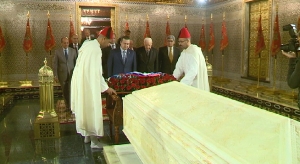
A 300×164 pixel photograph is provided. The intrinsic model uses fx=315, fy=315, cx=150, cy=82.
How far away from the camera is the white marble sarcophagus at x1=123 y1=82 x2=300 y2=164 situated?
144 cm

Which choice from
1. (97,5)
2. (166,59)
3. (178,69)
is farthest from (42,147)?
(97,5)

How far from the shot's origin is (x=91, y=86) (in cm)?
420

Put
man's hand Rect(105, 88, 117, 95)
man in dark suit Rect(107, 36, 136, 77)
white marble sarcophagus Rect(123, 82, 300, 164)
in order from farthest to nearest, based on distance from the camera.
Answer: man in dark suit Rect(107, 36, 136, 77), man's hand Rect(105, 88, 117, 95), white marble sarcophagus Rect(123, 82, 300, 164)

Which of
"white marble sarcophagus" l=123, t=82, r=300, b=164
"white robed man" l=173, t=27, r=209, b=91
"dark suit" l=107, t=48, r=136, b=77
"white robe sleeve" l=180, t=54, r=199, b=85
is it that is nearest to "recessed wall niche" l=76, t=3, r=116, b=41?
"dark suit" l=107, t=48, r=136, b=77

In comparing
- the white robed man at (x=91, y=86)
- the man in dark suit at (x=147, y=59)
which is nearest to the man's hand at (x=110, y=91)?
the white robed man at (x=91, y=86)

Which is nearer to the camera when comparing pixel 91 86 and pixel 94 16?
pixel 91 86

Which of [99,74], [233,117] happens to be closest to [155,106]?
[233,117]

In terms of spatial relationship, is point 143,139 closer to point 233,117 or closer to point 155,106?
point 155,106

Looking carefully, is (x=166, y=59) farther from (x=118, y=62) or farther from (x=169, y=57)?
(x=118, y=62)

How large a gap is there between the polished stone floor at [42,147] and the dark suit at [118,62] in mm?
1151

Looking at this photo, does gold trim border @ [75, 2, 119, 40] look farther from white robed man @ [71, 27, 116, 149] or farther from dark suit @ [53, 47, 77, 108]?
white robed man @ [71, 27, 116, 149]

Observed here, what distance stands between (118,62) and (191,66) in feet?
7.64

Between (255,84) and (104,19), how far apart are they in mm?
5343

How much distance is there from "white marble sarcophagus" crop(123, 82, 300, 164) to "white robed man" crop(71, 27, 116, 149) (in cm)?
134
